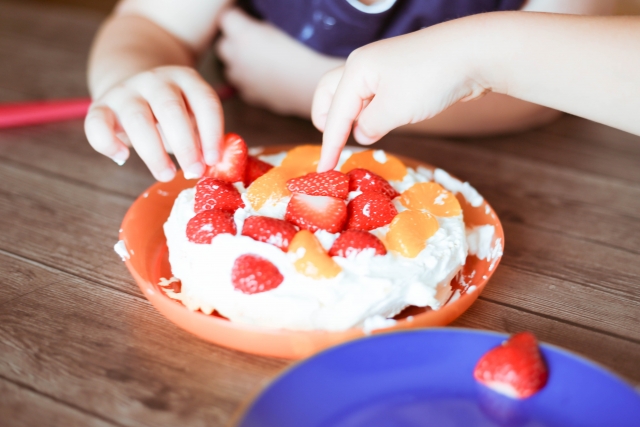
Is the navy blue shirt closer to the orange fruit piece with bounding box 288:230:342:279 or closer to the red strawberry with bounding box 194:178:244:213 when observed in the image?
the red strawberry with bounding box 194:178:244:213

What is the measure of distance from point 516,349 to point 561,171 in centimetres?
75

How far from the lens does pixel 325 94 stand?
977mm

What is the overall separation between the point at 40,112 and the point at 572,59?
3.76 feet

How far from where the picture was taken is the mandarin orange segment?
33.8 inches

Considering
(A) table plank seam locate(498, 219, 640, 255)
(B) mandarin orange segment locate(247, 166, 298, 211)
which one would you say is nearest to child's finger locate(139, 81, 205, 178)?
(B) mandarin orange segment locate(247, 166, 298, 211)

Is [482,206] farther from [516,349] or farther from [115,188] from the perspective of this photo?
[115,188]

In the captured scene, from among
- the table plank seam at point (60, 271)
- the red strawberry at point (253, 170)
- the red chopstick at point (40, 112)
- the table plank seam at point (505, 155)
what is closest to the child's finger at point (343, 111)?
the red strawberry at point (253, 170)

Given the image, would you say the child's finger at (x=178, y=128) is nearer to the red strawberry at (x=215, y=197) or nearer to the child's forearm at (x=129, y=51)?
the red strawberry at (x=215, y=197)

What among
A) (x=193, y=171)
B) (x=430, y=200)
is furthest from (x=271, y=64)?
(x=430, y=200)

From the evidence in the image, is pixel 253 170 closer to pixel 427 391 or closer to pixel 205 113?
pixel 205 113

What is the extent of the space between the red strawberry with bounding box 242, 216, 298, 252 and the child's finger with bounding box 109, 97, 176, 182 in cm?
24

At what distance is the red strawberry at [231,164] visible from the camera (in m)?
0.92

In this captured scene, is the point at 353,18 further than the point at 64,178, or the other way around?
the point at 353,18

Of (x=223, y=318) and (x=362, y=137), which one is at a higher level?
(x=362, y=137)
